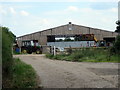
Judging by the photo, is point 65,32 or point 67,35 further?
point 67,35

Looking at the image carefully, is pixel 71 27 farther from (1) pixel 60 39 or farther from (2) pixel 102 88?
(2) pixel 102 88

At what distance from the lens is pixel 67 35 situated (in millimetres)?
52625

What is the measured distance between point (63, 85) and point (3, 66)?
2420 mm

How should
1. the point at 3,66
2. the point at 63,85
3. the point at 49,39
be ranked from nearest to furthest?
1. the point at 3,66
2. the point at 63,85
3. the point at 49,39

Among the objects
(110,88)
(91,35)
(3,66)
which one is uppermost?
(91,35)

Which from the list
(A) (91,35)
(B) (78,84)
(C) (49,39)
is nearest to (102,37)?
(A) (91,35)

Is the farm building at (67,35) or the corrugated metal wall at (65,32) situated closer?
the farm building at (67,35)

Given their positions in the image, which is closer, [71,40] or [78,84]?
[78,84]

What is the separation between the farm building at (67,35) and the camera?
50.8m

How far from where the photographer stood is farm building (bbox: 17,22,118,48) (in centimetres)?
5075

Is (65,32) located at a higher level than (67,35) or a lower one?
higher

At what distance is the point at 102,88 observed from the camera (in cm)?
759

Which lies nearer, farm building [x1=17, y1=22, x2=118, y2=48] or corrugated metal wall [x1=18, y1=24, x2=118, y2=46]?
farm building [x1=17, y1=22, x2=118, y2=48]

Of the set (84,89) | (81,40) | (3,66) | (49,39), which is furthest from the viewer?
(49,39)
